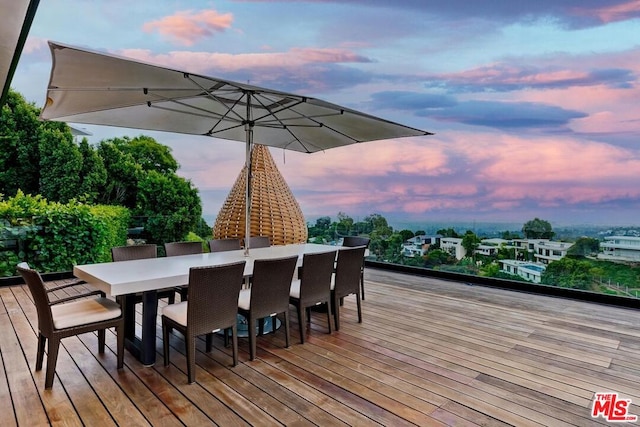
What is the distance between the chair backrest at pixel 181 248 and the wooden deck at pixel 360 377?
0.86 metres

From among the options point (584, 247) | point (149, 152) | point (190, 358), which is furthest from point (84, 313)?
point (149, 152)

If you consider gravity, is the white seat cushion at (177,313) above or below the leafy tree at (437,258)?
above

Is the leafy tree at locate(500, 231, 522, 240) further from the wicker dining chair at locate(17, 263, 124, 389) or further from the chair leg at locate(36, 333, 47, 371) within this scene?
the chair leg at locate(36, 333, 47, 371)

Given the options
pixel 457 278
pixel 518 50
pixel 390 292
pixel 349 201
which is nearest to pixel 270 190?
pixel 349 201

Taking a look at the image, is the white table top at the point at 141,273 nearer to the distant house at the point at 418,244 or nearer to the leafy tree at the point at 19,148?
the distant house at the point at 418,244

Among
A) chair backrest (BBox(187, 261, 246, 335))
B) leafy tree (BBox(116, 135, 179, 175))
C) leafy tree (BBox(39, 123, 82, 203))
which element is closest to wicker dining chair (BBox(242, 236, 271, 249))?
chair backrest (BBox(187, 261, 246, 335))

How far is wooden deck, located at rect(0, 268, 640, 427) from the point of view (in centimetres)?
217

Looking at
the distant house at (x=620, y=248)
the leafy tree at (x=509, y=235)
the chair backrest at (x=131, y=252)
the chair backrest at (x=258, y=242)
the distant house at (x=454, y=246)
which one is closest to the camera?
the chair backrest at (x=131, y=252)

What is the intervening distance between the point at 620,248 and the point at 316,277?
453 cm

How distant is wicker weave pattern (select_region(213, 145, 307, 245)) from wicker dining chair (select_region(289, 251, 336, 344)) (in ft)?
9.01

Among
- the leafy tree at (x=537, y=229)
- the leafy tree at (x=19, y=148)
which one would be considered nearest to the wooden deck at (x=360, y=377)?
the leafy tree at (x=537, y=229)

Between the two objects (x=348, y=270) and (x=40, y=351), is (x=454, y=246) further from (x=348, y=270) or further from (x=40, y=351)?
(x=40, y=351)

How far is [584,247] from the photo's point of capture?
17.5ft

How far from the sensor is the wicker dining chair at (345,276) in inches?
143
